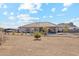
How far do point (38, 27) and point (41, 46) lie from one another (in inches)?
10.5

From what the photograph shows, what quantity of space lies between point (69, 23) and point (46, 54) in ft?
1.74

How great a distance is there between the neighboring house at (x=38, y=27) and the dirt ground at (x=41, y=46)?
89 millimetres

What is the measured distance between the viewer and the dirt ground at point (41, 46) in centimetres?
379

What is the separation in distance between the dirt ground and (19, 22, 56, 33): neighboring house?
0.29 ft

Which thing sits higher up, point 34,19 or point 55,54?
point 34,19

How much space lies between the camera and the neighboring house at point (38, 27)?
12.5 feet

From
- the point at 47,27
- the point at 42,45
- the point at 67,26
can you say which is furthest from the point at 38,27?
the point at 67,26

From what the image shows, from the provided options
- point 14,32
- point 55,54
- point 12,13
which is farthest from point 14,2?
point 55,54

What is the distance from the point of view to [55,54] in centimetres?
380

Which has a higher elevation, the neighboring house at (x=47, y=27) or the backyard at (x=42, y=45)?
the neighboring house at (x=47, y=27)

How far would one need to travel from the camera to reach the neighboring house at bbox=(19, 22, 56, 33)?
150 inches

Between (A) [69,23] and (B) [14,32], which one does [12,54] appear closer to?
(B) [14,32]

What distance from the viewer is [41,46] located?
3820mm

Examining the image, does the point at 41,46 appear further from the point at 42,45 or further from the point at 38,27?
the point at 38,27
